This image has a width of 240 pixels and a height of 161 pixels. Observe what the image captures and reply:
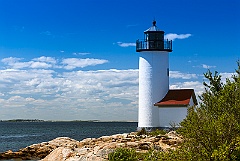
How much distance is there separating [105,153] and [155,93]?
1344 centimetres

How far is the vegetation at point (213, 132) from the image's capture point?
37.2 ft

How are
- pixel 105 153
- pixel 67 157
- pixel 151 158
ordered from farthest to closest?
pixel 67 157
pixel 105 153
pixel 151 158

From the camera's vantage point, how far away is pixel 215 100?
13.0m

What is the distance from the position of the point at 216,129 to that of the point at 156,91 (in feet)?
62.9

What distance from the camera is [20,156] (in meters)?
29.1

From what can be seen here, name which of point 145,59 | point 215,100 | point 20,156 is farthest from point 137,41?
point 215,100

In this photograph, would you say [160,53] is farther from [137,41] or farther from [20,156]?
[20,156]

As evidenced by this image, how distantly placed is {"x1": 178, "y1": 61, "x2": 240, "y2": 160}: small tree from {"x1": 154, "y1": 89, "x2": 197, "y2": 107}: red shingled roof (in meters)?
16.8

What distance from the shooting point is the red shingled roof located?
2997cm

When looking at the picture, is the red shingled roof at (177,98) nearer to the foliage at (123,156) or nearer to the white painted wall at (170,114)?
the white painted wall at (170,114)

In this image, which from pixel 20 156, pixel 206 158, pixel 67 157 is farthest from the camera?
pixel 20 156

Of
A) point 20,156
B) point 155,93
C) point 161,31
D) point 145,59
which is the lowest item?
point 20,156

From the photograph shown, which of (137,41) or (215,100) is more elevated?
(137,41)

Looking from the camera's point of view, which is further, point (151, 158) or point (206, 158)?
point (151, 158)
